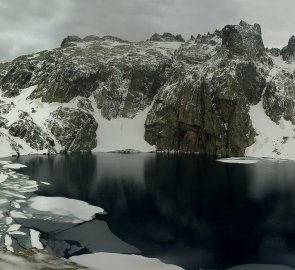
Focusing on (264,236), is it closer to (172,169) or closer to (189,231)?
(189,231)

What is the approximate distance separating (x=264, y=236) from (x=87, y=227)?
26871mm

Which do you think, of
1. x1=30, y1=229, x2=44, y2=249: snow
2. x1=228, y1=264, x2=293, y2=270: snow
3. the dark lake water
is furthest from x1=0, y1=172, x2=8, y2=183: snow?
x1=228, y1=264, x2=293, y2=270: snow

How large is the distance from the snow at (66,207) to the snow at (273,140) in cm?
11743

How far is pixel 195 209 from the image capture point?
72.1 metres

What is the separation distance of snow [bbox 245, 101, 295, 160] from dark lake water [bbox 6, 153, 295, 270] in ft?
172

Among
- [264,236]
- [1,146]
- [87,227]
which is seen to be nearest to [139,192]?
[87,227]

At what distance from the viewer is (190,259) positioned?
47375mm

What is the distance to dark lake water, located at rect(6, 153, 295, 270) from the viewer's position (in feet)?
165

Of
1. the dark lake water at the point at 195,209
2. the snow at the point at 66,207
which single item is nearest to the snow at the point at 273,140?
the dark lake water at the point at 195,209

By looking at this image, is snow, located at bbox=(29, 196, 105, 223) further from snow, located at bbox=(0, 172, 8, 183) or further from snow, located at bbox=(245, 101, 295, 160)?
snow, located at bbox=(245, 101, 295, 160)

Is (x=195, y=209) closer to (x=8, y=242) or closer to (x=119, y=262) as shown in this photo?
(x=119, y=262)

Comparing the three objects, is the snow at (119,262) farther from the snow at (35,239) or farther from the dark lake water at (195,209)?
the snow at (35,239)

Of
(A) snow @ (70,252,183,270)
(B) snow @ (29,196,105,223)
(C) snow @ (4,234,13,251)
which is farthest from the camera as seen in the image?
(B) snow @ (29,196,105,223)

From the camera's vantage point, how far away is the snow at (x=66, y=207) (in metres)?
67.9
